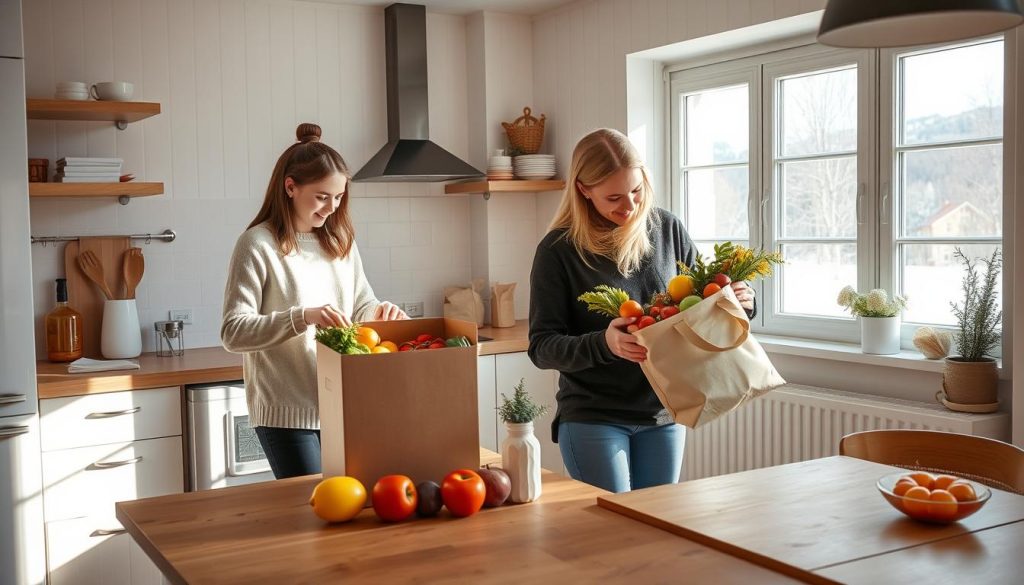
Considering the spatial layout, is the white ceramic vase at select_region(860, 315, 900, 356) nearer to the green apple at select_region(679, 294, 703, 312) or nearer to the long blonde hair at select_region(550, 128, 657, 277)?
the long blonde hair at select_region(550, 128, 657, 277)

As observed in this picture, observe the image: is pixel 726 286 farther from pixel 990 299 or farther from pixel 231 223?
pixel 231 223

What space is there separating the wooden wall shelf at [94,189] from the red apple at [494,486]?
8.15ft

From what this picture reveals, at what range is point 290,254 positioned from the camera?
2.59 meters

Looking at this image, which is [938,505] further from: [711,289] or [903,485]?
[711,289]

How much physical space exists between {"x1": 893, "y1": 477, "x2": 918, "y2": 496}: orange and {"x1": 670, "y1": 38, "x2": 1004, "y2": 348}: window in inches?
70.4

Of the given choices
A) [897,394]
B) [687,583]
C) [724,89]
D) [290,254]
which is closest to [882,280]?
[897,394]

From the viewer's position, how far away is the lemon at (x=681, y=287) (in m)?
2.00

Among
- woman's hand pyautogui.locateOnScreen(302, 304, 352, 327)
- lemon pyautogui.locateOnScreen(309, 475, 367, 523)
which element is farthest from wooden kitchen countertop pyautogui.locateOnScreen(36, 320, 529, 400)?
lemon pyautogui.locateOnScreen(309, 475, 367, 523)

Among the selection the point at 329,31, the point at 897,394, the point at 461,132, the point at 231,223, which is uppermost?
the point at 329,31

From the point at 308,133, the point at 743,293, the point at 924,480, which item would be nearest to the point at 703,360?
the point at 743,293

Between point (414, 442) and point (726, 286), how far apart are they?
0.66m

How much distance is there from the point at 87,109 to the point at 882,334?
116 inches

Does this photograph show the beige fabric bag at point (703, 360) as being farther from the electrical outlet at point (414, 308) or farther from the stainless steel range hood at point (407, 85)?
the electrical outlet at point (414, 308)

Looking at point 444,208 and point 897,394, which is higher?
point 444,208
